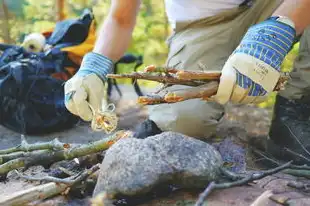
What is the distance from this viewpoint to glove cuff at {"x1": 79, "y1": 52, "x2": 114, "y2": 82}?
83.0 inches

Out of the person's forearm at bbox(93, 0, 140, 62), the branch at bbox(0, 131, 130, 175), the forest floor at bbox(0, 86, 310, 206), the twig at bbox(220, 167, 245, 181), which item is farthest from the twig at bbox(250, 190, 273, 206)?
the person's forearm at bbox(93, 0, 140, 62)

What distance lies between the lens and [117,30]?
236 centimetres

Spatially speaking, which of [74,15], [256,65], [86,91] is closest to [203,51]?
[86,91]

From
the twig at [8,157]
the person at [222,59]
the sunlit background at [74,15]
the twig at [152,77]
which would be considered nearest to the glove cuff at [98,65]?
the person at [222,59]

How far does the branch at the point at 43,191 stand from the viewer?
1.49m

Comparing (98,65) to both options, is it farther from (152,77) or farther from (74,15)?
(74,15)

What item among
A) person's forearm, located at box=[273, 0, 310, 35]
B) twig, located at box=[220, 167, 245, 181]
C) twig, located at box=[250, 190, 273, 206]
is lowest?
twig, located at box=[220, 167, 245, 181]

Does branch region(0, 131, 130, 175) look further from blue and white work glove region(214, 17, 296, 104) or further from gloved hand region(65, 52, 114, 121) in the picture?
blue and white work glove region(214, 17, 296, 104)

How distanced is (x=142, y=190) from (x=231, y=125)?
5.29 feet

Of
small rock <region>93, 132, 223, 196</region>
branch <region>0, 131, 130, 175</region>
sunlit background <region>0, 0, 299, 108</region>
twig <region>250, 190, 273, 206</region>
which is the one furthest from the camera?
sunlit background <region>0, 0, 299, 108</region>

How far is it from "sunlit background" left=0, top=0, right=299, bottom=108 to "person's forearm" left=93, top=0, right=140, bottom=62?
1483 millimetres

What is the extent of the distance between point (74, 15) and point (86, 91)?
240 cm

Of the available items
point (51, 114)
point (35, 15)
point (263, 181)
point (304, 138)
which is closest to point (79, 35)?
point (51, 114)

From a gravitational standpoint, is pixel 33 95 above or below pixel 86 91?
below
